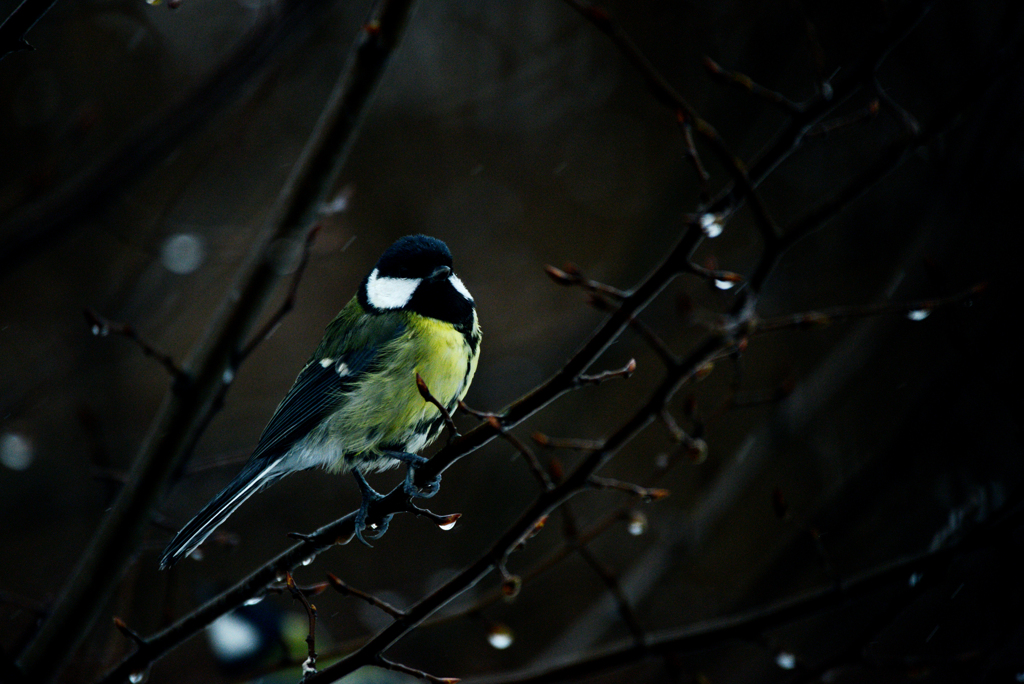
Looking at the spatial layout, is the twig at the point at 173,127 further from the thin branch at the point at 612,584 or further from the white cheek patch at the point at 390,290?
the thin branch at the point at 612,584

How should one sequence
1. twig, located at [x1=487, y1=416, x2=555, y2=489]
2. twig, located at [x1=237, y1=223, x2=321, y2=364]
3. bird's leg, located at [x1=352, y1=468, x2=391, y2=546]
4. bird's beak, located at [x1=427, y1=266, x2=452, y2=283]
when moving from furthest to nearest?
bird's beak, located at [x1=427, y1=266, x2=452, y2=283] < bird's leg, located at [x1=352, y1=468, x2=391, y2=546] < twig, located at [x1=237, y1=223, x2=321, y2=364] < twig, located at [x1=487, y1=416, x2=555, y2=489]

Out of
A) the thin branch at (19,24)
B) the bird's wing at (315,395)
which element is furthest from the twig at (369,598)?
the thin branch at (19,24)

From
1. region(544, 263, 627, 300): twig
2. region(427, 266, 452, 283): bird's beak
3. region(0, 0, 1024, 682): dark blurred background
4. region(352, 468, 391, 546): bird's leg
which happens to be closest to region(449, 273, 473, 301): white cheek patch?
region(427, 266, 452, 283): bird's beak

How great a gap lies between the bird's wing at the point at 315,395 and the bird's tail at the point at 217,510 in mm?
66

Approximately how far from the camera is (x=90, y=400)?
4.24 meters

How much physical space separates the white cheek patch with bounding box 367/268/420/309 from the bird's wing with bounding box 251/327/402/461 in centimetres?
15

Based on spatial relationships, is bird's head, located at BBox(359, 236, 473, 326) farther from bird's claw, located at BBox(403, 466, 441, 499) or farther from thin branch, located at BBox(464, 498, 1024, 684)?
thin branch, located at BBox(464, 498, 1024, 684)

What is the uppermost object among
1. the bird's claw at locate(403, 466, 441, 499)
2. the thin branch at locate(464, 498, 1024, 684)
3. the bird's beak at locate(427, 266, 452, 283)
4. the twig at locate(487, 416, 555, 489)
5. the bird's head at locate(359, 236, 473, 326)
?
the bird's head at locate(359, 236, 473, 326)

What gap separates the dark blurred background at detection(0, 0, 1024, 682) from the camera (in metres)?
2.69

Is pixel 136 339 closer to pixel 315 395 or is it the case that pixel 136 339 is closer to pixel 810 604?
pixel 315 395

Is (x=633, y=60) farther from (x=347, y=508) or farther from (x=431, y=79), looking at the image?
(x=431, y=79)

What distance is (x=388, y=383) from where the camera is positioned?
107 inches

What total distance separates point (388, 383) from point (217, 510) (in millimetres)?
719

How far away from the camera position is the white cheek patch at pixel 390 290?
2885 millimetres
